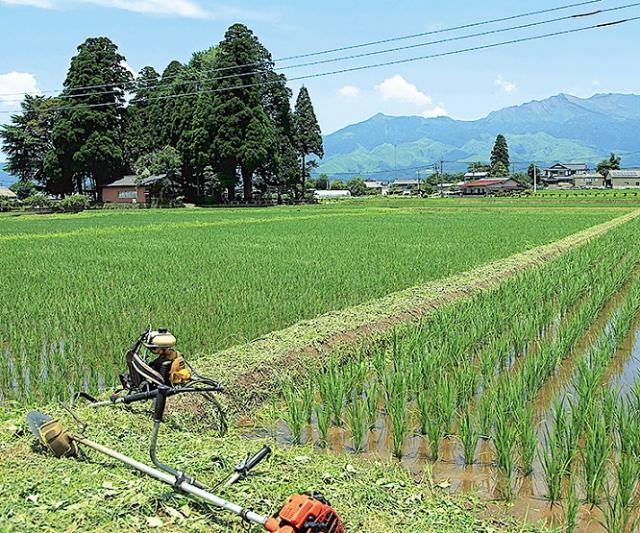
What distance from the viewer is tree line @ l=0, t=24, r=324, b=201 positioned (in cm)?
3947

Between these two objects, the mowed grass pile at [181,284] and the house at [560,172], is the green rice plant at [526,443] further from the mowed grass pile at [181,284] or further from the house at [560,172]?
the house at [560,172]

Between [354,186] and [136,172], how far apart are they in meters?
52.7

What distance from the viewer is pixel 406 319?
6.59 metres

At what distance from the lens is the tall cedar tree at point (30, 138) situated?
44844mm

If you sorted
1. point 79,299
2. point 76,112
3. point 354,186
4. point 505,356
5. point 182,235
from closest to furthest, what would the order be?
1. point 505,356
2. point 79,299
3. point 182,235
4. point 76,112
5. point 354,186

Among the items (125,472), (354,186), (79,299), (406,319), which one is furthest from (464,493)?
(354,186)

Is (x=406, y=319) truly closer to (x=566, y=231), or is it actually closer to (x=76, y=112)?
(x=566, y=231)

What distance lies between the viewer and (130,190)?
4147 centimetres

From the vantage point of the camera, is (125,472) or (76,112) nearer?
(125,472)

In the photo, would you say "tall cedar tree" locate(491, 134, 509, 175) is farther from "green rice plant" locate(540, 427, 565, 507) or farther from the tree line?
"green rice plant" locate(540, 427, 565, 507)

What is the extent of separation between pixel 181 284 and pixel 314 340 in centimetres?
369

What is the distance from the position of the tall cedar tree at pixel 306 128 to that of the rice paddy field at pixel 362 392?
3907 centimetres

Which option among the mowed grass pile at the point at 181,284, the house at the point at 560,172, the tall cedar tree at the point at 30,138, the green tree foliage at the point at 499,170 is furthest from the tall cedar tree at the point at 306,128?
the house at the point at 560,172

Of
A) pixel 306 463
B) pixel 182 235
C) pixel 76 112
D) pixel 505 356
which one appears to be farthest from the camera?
→ pixel 76 112
